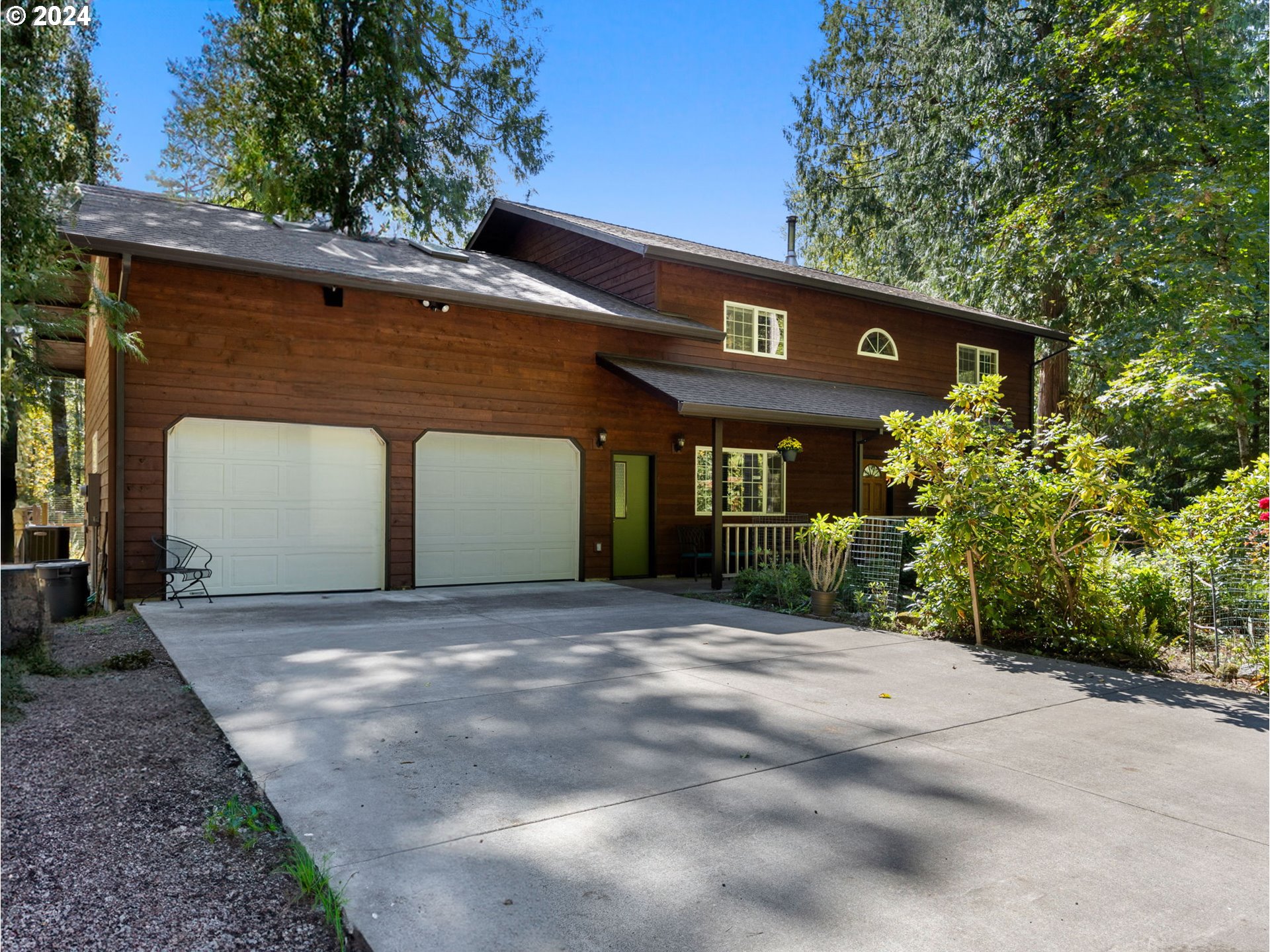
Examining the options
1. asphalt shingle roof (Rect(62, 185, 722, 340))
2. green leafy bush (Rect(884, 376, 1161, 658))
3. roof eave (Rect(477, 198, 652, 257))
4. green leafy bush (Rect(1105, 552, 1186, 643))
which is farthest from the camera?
roof eave (Rect(477, 198, 652, 257))

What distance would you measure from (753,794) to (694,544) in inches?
351

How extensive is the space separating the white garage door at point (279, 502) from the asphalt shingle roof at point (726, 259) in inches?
202

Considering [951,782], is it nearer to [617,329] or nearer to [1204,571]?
[1204,571]

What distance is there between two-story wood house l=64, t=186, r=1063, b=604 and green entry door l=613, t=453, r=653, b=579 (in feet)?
0.12

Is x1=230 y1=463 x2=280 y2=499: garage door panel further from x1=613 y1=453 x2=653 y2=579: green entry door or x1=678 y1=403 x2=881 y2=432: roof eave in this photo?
x1=678 y1=403 x2=881 y2=432: roof eave

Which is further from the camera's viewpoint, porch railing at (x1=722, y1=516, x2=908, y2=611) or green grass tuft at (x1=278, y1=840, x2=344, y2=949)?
porch railing at (x1=722, y1=516, x2=908, y2=611)

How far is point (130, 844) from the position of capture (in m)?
2.76

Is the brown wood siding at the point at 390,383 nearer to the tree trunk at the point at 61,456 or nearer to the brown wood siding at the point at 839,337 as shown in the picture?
the brown wood siding at the point at 839,337

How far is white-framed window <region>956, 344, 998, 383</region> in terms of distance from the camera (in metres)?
16.3

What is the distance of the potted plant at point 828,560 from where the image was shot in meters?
8.20

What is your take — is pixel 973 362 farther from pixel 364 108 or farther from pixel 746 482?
pixel 364 108

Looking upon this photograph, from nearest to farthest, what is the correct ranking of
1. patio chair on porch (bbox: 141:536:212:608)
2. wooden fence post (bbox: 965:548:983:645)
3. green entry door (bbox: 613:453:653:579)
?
wooden fence post (bbox: 965:548:983:645)
patio chair on porch (bbox: 141:536:212:608)
green entry door (bbox: 613:453:653:579)

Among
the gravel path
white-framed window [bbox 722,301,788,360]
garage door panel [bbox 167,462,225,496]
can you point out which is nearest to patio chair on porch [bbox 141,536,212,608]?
garage door panel [bbox 167,462,225,496]

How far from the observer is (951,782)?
3.45 meters
